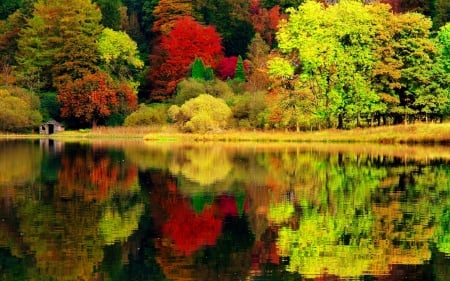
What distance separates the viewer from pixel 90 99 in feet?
272

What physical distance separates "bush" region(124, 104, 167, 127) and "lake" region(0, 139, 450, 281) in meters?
38.2

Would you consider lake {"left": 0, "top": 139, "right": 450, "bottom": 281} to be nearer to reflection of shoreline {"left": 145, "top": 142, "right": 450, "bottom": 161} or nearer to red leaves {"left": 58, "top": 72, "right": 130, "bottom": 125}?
reflection of shoreline {"left": 145, "top": 142, "right": 450, "bottom": 161}

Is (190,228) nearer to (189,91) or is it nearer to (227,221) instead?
(227,221)

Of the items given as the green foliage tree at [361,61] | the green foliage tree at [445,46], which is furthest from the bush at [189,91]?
the green foliage tree at [445,46]

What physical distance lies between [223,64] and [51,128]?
20330 mm

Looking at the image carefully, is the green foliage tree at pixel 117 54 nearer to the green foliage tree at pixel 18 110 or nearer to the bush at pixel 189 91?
the green foliage tree at pixel 18 110

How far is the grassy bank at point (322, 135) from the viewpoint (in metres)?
55.5

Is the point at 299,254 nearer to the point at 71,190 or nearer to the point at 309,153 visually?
the point at 71,190

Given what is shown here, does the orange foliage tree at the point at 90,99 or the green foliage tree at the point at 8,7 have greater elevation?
the green foliage tree at the point at 8,7

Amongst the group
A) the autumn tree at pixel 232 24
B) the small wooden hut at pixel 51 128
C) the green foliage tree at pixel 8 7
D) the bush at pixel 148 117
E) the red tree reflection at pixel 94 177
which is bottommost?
the small wooden hut at pixel 51 128

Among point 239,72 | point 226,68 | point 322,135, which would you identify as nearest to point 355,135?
point 322,135

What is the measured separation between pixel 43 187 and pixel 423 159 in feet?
68.0

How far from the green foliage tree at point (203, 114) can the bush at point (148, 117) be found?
7453 millimetres

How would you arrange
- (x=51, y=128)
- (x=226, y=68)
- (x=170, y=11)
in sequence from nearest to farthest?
(x=51, y=128) → (x=226, y=68) → (x=170, y=11)
